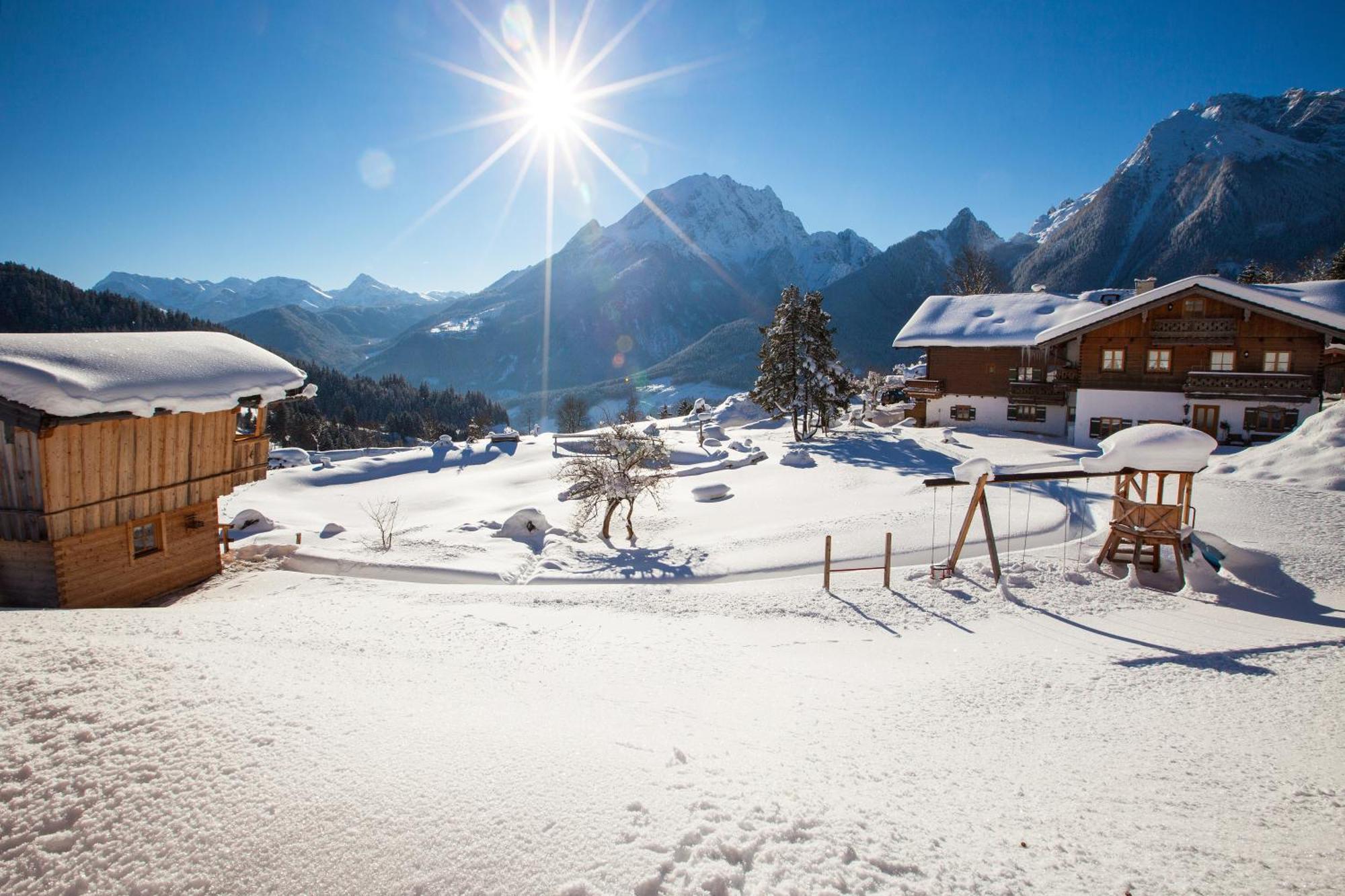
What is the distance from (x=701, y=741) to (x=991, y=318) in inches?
1714

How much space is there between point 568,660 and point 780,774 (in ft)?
15.4

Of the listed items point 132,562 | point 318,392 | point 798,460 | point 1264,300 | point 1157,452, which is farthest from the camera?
point 318,392

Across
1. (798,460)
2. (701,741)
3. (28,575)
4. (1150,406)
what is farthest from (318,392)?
(701,741)

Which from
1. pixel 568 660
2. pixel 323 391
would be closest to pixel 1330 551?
pixel 568 660

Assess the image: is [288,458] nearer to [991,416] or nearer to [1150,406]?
[991,416]

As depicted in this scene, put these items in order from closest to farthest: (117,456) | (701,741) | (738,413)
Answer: (701,741)
(117,456)
(738,413)

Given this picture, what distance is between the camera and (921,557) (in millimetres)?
17328

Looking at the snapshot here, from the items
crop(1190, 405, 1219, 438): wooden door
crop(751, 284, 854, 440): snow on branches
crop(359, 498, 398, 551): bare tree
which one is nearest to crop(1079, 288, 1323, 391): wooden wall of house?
crop(1190, 405, 1219, 438): wooden door

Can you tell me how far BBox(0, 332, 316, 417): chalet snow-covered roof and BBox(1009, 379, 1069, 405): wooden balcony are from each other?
133ft

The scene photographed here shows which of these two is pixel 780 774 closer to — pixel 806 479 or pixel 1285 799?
pixel 1285 799

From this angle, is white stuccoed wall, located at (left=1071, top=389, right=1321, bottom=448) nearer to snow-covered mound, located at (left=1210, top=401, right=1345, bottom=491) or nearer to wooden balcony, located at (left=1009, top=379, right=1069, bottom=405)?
wooden balcony, located at (left=1009, top=379, right=1069, bottom=405)

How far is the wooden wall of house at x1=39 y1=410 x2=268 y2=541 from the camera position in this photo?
1344cm

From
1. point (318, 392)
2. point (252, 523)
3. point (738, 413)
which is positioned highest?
point (318, 392)

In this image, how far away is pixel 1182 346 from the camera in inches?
1235
